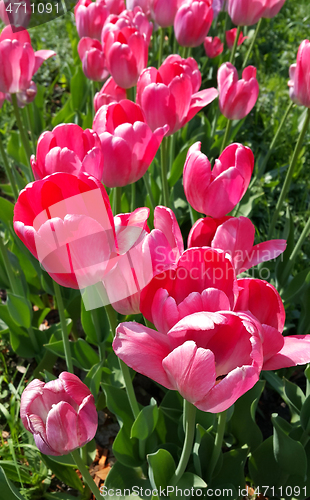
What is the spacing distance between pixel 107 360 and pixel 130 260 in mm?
852

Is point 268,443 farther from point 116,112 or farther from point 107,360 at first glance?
point 116,112

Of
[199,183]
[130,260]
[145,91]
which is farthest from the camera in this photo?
[145,91]

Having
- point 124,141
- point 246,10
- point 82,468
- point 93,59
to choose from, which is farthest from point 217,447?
point 246,10

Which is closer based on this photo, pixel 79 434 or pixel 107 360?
pixel 79 434

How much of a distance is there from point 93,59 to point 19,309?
107cm

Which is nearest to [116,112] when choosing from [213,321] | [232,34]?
[213,321]

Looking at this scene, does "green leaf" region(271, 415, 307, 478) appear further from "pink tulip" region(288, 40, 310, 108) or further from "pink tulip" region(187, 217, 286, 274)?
"pink tulip" region(288, 40, 310, 108)

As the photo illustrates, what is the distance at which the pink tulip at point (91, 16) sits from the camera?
6.11 feet

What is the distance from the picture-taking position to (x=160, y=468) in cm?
98

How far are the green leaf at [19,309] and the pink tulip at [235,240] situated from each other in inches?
34.7

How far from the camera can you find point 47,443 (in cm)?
71

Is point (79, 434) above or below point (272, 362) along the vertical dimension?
below

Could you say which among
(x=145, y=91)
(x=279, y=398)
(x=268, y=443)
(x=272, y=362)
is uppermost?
(x=145, y=91)

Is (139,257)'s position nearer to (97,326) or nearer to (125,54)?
(97,326)
